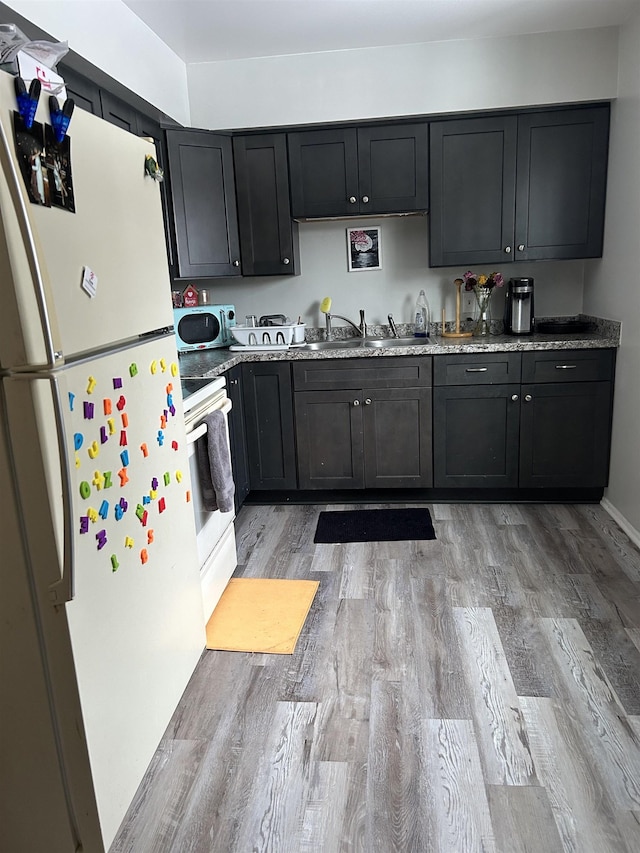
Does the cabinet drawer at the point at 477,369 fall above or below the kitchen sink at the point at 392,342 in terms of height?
below

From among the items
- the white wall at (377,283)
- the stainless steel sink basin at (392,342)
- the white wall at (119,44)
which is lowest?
the stainless steel sink basin at (392,342)

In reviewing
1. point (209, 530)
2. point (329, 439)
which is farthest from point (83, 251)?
point (329, 439)

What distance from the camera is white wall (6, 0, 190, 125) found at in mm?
2289

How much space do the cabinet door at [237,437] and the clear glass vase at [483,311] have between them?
4.79ft

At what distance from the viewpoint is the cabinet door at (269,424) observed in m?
3.58

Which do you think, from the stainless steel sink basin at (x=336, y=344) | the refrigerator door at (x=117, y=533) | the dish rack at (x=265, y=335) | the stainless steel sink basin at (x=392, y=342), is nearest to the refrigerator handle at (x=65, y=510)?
the refrigerator door at (x=117, y=533)

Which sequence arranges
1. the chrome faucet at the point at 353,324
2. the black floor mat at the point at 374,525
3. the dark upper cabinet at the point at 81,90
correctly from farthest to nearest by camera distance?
the chrome faucet at the point at 353,324
the black floor mat at the point at 374,525
the dark upper cabinet at the point at 81,90

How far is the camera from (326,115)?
11.7 ft

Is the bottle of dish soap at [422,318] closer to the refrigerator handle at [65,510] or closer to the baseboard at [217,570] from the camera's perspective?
the baseboard at [217,570]

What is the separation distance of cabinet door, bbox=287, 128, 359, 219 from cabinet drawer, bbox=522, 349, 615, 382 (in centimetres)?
131

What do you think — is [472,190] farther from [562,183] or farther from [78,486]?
[78,486]

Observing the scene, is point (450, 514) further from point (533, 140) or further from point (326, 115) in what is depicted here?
point (326, 115)

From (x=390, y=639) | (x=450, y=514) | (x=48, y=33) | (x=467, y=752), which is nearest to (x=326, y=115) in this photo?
(x=48, y=33)

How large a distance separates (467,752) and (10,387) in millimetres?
1514
